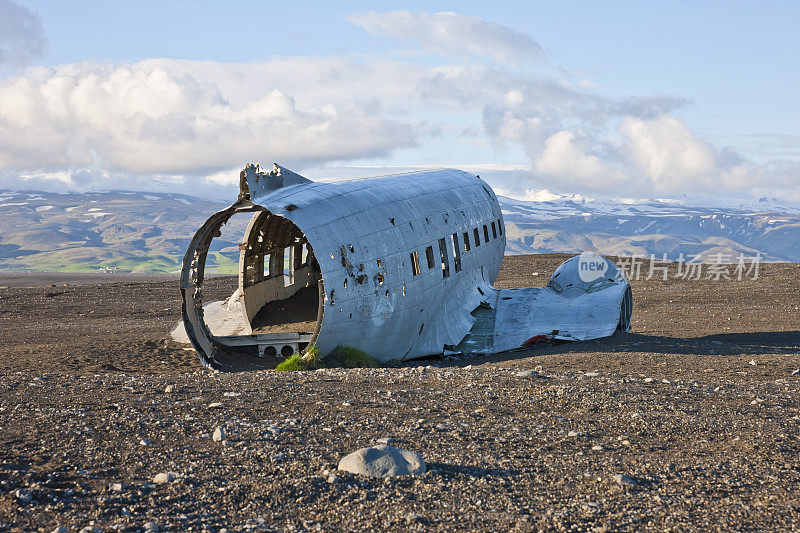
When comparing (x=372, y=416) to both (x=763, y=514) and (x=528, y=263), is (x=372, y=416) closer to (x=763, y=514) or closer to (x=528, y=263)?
(x=763, y=514)

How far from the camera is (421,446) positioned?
10.3 meters

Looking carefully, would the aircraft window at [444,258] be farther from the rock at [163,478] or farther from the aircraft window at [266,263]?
the rock at [163,478]

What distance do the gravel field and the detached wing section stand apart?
336 centimetres

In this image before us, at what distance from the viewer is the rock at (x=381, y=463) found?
905 centimetres

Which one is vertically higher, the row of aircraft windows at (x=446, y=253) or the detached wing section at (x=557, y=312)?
the row of aircraft windows at (x=446, y=253)

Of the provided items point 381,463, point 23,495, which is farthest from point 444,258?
point 23,495

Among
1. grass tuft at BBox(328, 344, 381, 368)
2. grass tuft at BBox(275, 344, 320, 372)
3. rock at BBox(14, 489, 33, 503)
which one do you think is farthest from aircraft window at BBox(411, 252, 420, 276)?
rock at BBox(14, 489, 33, 503)

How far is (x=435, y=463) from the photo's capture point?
9.52 metres

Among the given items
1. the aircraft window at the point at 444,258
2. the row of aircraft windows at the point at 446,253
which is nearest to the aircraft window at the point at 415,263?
the row of aircraft windows at the point at 446,253

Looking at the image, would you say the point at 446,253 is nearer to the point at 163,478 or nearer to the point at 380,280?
the point at 380,280

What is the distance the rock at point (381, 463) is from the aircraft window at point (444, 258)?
43.5 feet

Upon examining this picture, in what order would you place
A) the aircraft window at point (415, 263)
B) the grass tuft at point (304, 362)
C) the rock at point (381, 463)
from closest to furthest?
the rock at point (381, 463), the grass tuft at point (304, 362), the aircraft window at point (415, 263)

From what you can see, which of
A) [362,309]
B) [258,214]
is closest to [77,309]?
[258,214]

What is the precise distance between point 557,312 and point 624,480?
592 inches
